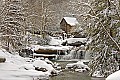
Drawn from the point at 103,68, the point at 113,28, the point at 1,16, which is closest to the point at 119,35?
the point at 113,28

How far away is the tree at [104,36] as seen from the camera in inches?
460

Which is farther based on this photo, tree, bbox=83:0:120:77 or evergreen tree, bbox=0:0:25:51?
evergreen tree, bbox=0:0:25:51

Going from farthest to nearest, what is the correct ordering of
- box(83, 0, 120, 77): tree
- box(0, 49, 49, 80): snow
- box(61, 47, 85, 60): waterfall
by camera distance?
box(61, 47, 85, 60): waterfall < box(0, 49, 49, 80): snow < box(83, 0, 120, 77): tree

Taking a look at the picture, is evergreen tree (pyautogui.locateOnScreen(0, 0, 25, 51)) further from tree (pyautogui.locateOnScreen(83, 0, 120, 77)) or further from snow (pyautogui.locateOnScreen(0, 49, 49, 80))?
tree (pyautogui.locateOnScreen(83, 0, 120, 77))

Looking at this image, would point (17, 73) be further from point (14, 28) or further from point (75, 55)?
point (75, 55)

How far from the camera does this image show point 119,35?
11625mm

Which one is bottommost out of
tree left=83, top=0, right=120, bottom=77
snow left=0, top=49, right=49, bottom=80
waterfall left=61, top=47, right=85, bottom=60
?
waterfall left=61, top=47, right=85, bottom=60

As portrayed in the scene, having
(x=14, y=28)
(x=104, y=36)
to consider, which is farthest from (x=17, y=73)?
(x=14, y=28)

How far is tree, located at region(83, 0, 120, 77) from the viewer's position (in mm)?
11680

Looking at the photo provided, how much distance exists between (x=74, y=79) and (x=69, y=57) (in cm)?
1416

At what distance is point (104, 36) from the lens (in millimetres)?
12273

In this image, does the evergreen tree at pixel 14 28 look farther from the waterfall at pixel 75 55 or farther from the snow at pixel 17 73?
the waterfall at pixel 75 55

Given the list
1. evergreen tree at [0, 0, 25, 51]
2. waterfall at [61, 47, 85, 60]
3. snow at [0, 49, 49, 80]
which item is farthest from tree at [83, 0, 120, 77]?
waterfall at [61, 47, 85, 60]

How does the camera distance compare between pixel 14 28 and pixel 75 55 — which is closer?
pixel 14 28
